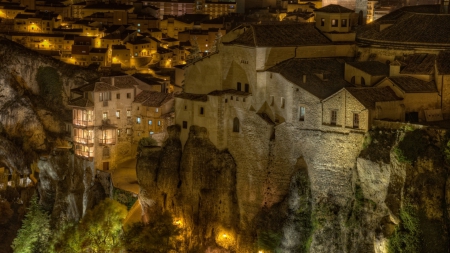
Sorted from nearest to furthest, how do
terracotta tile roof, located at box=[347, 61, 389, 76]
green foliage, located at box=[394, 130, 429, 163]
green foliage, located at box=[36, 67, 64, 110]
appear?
green foliage, located at box=[394, 130, 429, 163] → terracotta tile roof, located at box=[347, 61, 389, 76] → green foliage, located at box=[36, 67, 64, 110]

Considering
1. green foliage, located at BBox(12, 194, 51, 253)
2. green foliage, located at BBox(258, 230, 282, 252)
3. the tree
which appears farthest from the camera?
green foliage, located at BBox(12, 194, 51, 253)

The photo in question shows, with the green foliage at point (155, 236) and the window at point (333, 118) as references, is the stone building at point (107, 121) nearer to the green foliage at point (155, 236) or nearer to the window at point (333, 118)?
the green foliage at point (155, 236)

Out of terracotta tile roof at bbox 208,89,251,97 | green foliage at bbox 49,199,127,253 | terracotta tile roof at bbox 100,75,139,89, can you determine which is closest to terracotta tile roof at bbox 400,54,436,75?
terracotta tile roof at bbox 208,89,251,97

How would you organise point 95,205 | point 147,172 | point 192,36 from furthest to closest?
point 192,36 < point 95,205 < point 147,172

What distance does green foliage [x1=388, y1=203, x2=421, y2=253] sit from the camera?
4519cm

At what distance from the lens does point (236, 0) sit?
120 m

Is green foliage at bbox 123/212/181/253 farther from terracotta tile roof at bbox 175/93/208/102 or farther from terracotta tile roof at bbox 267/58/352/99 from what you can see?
terracotta tile roof at bbox 267/58/352/99

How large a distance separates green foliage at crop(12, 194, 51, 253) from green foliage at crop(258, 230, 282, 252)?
18.6 m

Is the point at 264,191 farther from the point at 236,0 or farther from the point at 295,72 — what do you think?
the point at 236,0

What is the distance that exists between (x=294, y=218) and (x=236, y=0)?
71.8 meters

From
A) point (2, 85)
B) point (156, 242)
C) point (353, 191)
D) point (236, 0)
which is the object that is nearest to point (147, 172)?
point (156, 242)

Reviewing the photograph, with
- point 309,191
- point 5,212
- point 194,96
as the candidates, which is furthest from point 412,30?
point 5,212

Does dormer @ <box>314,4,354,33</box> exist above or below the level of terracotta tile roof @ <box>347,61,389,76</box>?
above

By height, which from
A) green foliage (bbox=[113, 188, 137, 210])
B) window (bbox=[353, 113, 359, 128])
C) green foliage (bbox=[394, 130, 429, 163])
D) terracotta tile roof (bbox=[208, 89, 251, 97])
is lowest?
green foliage (bbox=[113, 188, 137, 210])
